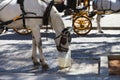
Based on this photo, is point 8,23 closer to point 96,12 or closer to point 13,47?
point 13,47

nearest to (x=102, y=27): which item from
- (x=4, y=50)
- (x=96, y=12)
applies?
(x=96, y=12)

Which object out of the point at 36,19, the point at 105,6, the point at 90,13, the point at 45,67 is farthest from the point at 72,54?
the point at 90,13

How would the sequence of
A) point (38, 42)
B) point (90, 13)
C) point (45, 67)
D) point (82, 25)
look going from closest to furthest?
point (38, 42)
point (45, 67)
point (82, 25)
point (90, 13)

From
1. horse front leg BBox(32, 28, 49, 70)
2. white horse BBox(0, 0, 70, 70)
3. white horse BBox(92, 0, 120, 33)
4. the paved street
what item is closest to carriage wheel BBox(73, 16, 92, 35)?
the paved street

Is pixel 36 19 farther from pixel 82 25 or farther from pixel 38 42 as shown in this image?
pixel 82 25

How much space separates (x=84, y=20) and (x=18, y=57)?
4509 mm

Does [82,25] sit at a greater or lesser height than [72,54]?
greater

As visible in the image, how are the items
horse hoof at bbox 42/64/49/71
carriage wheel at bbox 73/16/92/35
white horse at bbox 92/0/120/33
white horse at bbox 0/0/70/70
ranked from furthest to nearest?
carriage wheel at bbox 73/16/92/35 < white horse at bbox 92/0/120/33 < horse hoof at bbox 42/64/49/71 < white horse at bbox 0/0/70/70

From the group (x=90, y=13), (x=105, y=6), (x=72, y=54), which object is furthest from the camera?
(x=90, y=13)

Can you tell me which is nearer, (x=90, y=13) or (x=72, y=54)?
(x=72, y=54)

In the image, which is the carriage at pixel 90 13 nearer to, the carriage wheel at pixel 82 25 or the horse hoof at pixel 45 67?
the carriage wheel at pixel 82 25

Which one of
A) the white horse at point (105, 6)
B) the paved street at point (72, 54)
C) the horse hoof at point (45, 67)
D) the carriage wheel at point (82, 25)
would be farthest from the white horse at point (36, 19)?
the carriage wheel at point (82, 25)

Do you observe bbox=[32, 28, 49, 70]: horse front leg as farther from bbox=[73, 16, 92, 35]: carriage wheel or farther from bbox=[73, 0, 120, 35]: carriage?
bbox=[73, 16, 92, 35]: carriage wheel

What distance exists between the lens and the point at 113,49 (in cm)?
1195
